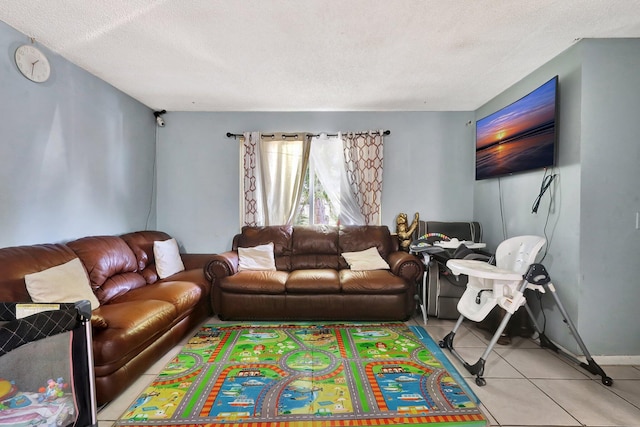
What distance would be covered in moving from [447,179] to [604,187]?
1807 millimetres

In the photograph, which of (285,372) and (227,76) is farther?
(227,76)

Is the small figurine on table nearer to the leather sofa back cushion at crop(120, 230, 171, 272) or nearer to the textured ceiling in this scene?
the textured ceiling

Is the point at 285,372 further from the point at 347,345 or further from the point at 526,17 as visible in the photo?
the point at 526,17

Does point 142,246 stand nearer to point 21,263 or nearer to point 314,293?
point 21,263

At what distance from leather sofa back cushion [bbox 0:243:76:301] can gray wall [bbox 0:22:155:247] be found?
22 centimetres

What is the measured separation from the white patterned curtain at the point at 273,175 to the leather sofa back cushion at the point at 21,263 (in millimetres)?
2012

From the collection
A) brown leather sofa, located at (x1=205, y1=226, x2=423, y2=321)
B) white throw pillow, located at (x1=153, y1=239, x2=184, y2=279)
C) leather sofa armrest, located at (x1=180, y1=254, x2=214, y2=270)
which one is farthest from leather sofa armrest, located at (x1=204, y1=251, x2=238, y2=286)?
leather sofa armrest, located at (x1=180, y1=254, x2=214, y2=270)

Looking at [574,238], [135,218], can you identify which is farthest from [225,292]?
[574,238]

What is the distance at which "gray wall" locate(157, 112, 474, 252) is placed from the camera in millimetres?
3936

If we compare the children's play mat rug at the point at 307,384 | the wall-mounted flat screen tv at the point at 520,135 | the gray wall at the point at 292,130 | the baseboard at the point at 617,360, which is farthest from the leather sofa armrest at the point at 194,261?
the baseboard at the point at 617,360

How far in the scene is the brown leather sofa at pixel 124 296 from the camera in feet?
5.87

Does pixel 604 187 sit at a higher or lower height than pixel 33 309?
higher

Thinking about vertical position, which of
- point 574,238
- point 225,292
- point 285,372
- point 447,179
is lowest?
point 285,372

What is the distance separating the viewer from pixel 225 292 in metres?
3.00
